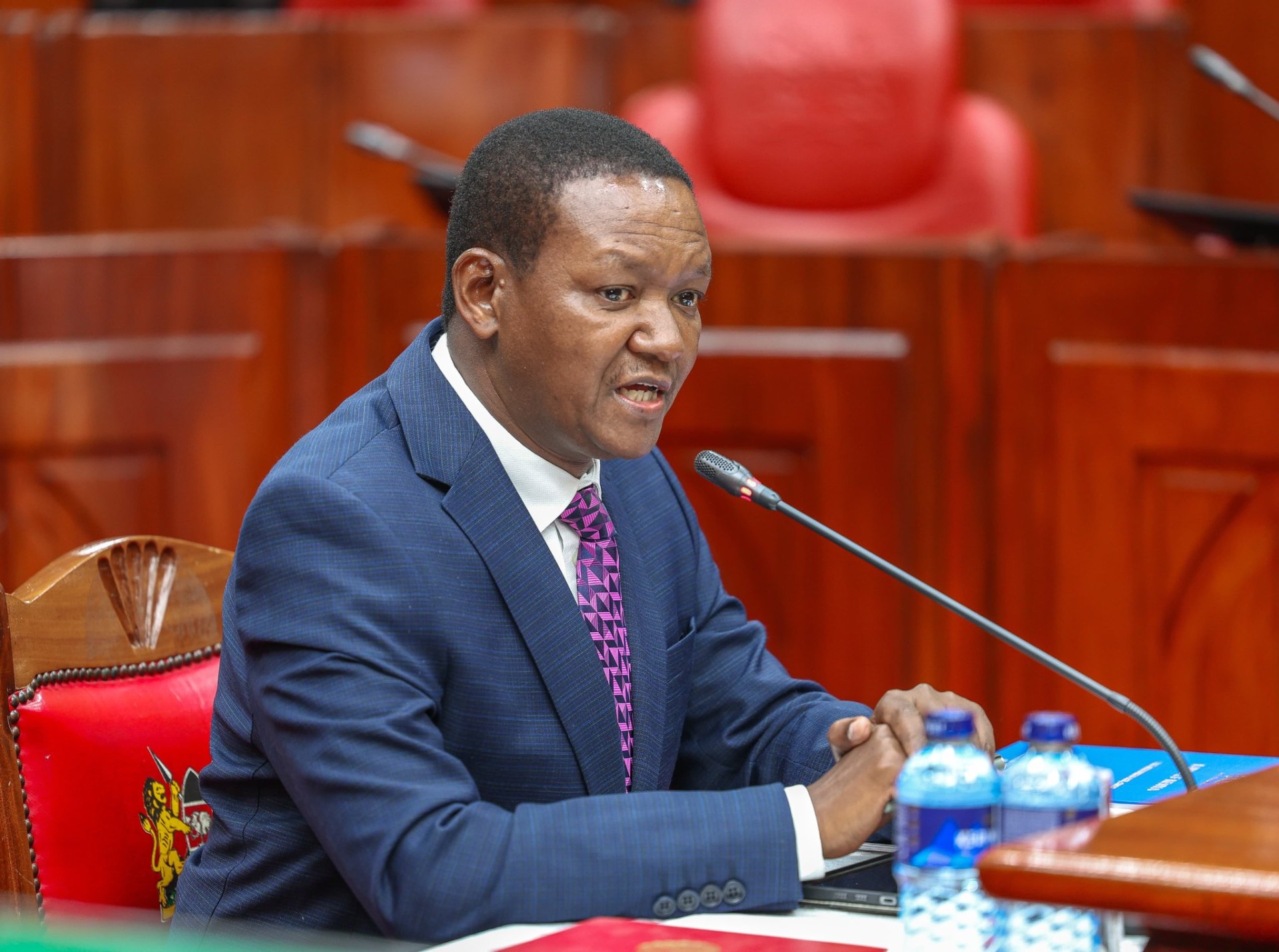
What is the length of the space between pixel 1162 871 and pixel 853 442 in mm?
1592

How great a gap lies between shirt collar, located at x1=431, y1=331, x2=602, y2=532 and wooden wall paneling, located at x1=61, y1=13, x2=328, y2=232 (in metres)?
2.02

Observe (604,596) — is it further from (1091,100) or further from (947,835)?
(1091,100)

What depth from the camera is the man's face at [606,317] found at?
117 cm

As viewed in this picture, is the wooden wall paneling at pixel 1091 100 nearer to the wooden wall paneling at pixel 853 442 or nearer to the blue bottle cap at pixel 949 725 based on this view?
the wooden wall paneling at pixel 853 442

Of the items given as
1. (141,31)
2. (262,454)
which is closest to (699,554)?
(262,454)

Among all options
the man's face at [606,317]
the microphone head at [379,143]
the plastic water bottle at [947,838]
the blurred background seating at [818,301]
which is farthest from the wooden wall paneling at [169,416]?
the plastic water bottle at [947,838]

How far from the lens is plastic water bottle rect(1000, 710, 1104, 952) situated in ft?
3.00

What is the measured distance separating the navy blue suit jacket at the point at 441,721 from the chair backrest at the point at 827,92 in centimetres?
175

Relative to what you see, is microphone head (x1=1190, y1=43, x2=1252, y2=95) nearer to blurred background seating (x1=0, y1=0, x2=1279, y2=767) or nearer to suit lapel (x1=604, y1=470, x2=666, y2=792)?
blurred background seating (x1=0, y1=0, x2=1279, y2=767)

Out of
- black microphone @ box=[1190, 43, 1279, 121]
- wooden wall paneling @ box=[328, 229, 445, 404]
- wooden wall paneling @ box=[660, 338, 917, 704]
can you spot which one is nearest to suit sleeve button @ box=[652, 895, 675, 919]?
wooden wall paneling @ box=[660, 338, 917, 704]

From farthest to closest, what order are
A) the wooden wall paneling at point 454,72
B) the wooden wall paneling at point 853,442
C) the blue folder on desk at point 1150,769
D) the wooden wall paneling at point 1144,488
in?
the wooden wall paneling at point 454,72, the wooden wall paneling at point 853,442, the wooden wall paneling at point 1144,488, the blue folder on desk at point 1150,769

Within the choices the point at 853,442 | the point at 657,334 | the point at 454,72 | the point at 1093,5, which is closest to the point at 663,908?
the point at 657,334

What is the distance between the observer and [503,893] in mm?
1002

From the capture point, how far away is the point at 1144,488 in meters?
2.30
